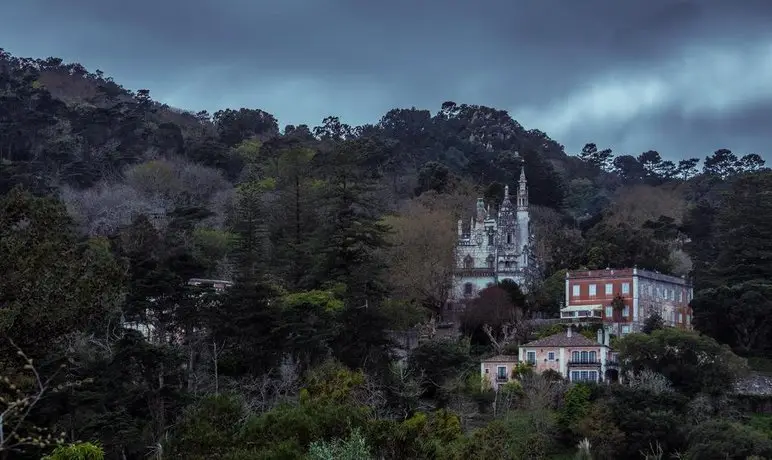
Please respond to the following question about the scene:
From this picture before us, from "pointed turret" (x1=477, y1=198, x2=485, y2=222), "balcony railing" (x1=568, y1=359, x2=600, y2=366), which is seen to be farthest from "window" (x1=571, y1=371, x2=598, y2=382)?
"pointed turret" (x1=477, y1=198, x2=485, y2=222)

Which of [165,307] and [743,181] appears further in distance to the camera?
[743,181]

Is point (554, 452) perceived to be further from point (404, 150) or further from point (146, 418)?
point (404, 150)

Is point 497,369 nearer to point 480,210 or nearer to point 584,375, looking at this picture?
point 584,375

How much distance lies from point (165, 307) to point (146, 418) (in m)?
8.69

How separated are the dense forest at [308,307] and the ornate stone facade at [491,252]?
1370mm

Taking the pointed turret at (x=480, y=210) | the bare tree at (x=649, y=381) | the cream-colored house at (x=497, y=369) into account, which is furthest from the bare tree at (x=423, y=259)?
the bare tree at (x=649, y=381)

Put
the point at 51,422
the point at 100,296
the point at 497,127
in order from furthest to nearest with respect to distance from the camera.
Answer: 1. the point at 497,127
2. the point at 51,422
3. the point at 100,296

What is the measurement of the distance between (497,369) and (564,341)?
3.20 m

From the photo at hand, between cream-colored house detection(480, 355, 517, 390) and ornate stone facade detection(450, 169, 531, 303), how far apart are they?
31.5ft

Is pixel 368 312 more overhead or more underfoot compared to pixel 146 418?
more overhead

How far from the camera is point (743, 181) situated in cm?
6531

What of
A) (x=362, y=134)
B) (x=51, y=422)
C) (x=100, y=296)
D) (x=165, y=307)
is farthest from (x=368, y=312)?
(x=362, y=134)

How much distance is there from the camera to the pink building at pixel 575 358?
5153cm

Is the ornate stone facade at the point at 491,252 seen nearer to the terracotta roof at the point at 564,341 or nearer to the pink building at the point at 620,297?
the pink building at the point at 620,297
